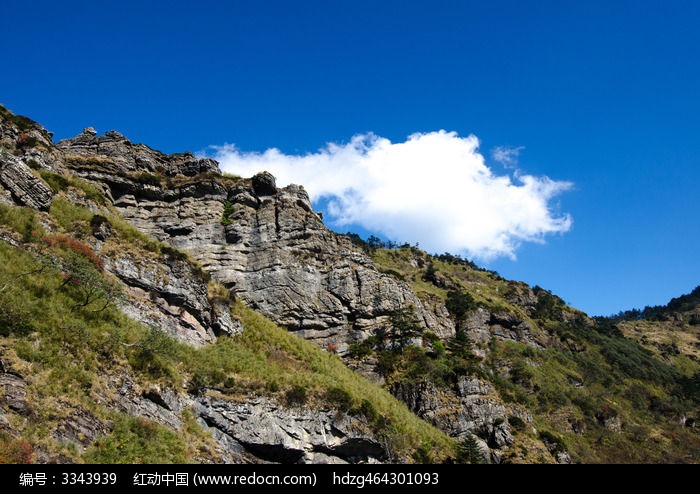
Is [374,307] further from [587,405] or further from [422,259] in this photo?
[422,259]

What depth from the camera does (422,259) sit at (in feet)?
420

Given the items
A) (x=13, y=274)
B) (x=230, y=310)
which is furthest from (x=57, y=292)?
(x=230, y=310)

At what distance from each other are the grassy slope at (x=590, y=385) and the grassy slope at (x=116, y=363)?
15.5 m

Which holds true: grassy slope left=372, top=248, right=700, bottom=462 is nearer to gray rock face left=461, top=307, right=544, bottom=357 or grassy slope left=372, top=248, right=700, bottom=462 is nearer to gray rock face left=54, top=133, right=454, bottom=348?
gray rock face left=461, top=307, right=544, bottom=357

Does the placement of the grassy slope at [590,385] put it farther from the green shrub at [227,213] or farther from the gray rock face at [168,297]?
the green shrub at [227,213]

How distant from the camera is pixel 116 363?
24.0 meters

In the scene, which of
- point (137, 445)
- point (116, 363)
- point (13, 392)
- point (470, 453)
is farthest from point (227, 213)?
point (13, 392)

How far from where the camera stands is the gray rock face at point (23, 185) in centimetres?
3291

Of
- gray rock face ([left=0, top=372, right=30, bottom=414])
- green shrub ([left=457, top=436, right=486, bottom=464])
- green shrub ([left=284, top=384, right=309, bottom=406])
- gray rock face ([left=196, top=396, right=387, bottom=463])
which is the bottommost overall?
green shrub ([left=457, top=436, right=486, bottom=464])

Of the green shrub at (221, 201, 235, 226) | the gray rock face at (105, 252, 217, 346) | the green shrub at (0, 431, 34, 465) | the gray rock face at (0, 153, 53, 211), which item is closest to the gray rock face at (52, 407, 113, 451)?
the green shrub at (0, 431, 34, 465)

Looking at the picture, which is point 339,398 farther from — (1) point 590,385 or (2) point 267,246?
(1) point 590,385

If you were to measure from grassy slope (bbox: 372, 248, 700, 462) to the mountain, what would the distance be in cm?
45

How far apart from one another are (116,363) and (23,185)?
18.3 meters

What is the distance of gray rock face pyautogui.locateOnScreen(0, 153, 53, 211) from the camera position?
3291 cm
